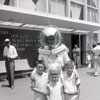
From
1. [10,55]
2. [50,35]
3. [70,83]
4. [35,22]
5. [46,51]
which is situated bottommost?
[10,55]

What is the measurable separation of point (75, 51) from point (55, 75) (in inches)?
555

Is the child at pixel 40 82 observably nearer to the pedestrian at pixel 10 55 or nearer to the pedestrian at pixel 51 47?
the pedestrian at pixel 51 47

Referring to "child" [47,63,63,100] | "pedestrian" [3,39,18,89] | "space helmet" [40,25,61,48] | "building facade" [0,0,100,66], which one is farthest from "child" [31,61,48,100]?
"pedestrian" [3,39,18,89]

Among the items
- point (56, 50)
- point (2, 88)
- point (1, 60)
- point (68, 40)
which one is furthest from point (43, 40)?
point (68, 40)

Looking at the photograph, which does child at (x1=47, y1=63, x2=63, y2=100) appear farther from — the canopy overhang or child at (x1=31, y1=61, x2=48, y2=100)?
the canopy overhang

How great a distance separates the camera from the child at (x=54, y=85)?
11.8ft

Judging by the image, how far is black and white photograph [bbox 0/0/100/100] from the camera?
12.4 ft

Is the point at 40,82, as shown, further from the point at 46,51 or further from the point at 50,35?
the point at 50,35

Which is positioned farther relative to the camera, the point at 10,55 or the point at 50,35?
the point at 10,55

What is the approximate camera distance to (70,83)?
13.2ft

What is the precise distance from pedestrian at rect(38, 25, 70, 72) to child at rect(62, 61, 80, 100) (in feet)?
0.48

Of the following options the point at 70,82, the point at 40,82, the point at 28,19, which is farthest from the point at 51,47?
the point at 28,19

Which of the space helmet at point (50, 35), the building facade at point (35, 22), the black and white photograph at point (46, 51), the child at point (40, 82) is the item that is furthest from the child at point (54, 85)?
the building facade at point (35, 22)

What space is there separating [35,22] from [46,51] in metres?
9.75
